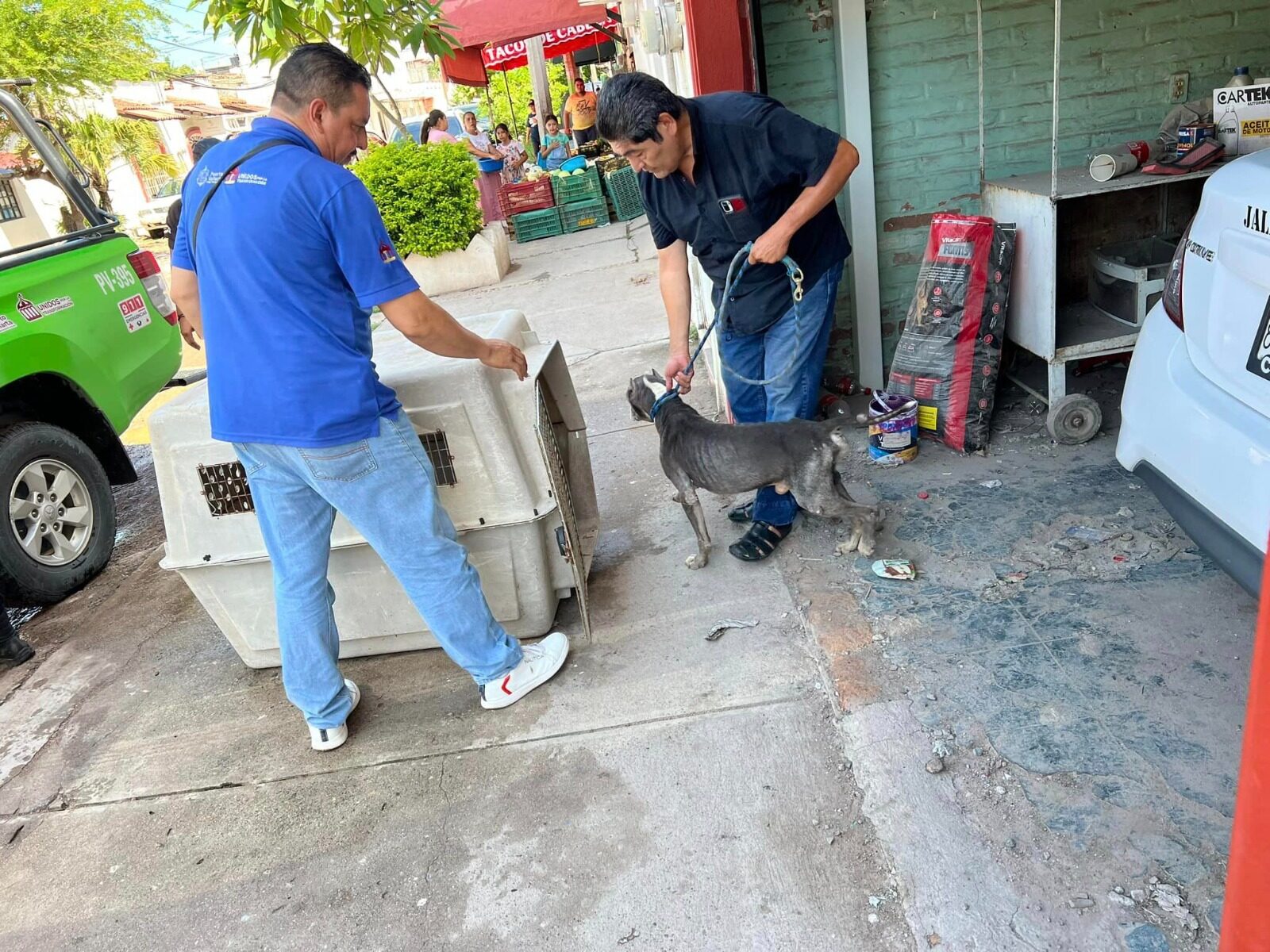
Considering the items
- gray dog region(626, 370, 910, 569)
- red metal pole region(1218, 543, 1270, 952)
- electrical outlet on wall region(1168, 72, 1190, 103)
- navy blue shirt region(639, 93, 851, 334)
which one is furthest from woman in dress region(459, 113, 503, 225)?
red metal pole region(1218, 543, 1270, 952)

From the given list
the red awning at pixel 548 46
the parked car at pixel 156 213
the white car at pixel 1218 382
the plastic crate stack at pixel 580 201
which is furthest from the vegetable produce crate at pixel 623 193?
the parked car at pixel 156 213

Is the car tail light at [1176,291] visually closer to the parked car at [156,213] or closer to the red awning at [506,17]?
the red awning at [506,17]

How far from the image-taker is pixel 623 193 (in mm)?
13656

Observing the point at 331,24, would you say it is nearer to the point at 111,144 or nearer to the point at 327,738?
the point at 327,738

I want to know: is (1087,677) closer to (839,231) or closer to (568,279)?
(839,231)

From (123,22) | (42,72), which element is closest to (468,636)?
(42,72)

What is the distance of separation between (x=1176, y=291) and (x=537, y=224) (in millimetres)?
11738

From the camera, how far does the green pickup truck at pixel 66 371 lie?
15.1 feet

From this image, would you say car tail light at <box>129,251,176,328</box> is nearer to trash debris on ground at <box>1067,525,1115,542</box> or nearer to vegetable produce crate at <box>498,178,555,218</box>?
trash debris on ground at <box>1067,525,1115,542</box>

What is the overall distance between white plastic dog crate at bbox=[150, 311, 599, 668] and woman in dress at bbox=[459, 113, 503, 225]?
11105 mm

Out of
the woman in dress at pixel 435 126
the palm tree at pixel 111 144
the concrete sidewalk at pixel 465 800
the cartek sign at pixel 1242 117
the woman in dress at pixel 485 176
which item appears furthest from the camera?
the palm tree at pixel 111 144

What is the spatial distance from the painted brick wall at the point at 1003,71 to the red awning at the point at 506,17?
848cm

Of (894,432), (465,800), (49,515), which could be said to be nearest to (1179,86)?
(894,432)

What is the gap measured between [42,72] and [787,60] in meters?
20.9
